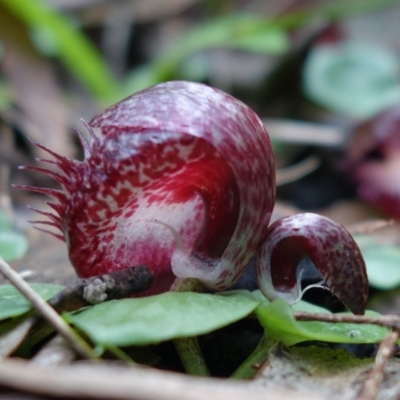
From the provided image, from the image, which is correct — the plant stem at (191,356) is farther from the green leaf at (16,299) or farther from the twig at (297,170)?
the twig at (297,170)

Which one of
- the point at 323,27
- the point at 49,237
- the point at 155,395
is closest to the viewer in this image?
the point at 155,395

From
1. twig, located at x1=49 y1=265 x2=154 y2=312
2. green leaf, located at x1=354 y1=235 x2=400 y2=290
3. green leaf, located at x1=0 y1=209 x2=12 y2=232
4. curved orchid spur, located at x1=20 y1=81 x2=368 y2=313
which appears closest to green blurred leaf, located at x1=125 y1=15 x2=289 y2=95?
green leaf, located at x1=354 y1=235 x2=400 y2=290

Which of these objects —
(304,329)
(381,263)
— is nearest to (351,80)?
(381,263)

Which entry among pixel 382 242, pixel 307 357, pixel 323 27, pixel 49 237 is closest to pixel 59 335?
pixel 307 357

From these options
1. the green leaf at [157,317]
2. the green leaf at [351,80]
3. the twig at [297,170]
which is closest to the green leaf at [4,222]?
the green leaf at [157,317]

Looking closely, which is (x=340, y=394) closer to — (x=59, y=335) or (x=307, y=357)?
(x=307, y=357)

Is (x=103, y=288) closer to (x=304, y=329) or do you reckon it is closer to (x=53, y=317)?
(x=53, y=317)
